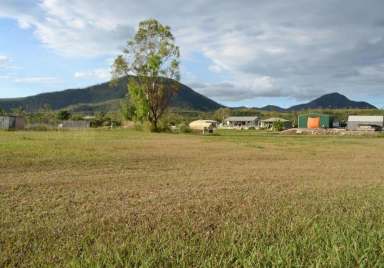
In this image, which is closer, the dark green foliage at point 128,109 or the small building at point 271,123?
the dark green foliage at point 128,109

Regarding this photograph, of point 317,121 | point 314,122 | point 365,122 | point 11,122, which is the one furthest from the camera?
point 314,122

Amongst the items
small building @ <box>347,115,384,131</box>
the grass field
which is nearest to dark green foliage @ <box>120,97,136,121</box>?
the grass field

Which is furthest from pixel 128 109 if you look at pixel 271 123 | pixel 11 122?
pixel 271 123

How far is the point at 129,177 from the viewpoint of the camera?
9930mm

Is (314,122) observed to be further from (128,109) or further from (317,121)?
(128,109)

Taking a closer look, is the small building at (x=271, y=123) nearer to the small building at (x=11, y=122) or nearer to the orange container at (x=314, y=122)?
the orange container at (x=314, y=122)

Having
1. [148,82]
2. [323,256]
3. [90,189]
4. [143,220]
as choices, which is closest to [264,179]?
[90,189]

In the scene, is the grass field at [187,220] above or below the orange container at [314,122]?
below

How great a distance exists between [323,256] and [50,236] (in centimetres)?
308

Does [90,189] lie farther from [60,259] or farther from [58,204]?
[60,259]

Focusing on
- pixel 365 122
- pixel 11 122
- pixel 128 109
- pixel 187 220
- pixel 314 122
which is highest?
pixel 128 109

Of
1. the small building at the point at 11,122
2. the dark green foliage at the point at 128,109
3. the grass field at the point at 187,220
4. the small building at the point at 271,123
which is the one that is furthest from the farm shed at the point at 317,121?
the grass field at the point at 187,220

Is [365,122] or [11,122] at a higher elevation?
[365,122]

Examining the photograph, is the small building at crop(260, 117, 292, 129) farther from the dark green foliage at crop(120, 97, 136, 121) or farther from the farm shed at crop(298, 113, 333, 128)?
the dark green foliage at crop(120, 97, 136, 121)
